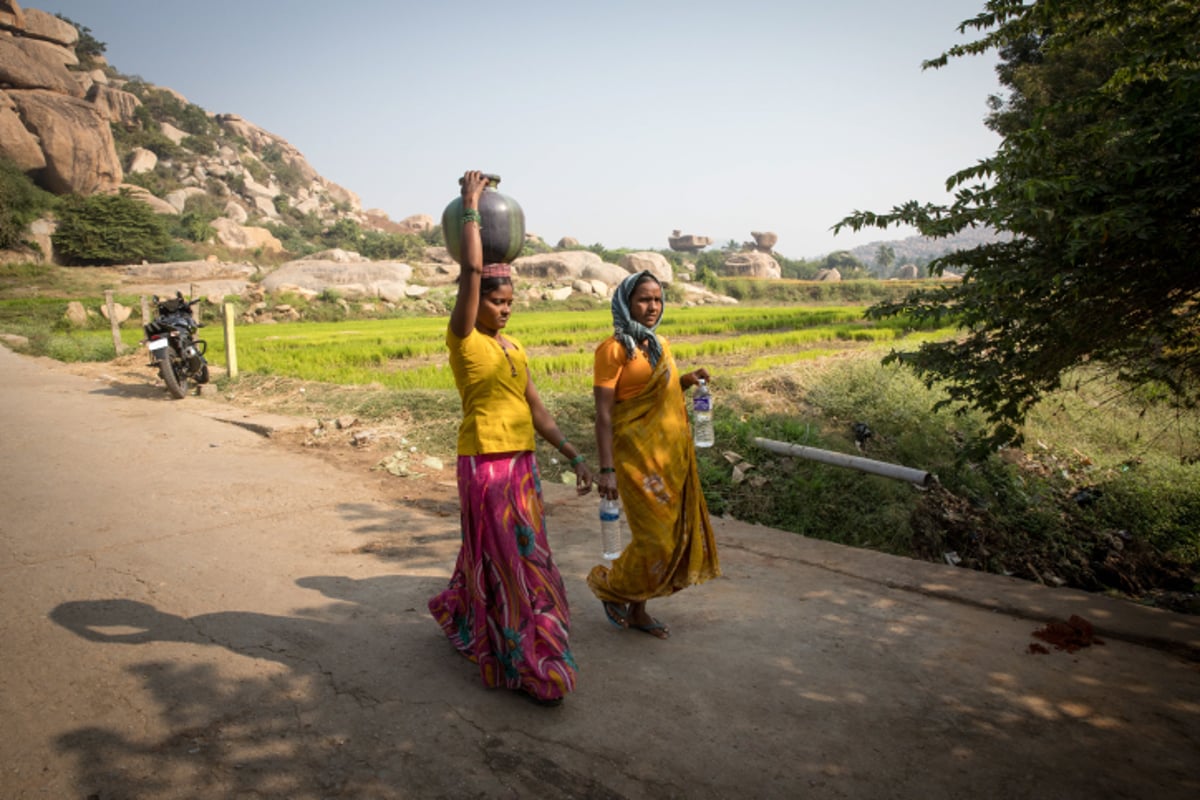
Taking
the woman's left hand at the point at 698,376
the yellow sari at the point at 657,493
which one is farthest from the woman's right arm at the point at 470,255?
the woman's left hand at the point at 698,376

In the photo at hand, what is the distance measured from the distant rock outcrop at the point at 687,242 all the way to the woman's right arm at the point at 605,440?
120571 mm

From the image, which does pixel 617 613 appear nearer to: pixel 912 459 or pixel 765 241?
pixel 912 459

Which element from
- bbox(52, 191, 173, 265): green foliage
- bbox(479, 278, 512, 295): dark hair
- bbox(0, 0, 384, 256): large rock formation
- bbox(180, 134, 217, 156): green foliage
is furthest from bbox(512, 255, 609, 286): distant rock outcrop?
bbox(180, 134, 217, 156): green foliage

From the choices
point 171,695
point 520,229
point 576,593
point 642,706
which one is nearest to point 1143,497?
point 576,593

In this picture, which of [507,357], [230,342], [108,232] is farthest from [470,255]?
[108,232]

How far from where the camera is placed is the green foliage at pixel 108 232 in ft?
123

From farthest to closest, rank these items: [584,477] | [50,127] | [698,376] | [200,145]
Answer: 1. [200,145]
2. [50,127]
3. [698,376]
4. [584,477]

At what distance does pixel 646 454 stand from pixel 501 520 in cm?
82

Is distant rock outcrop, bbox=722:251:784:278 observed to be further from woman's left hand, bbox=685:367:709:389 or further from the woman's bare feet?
the woman's bare feet

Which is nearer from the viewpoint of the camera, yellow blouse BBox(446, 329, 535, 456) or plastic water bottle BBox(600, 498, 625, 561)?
yellow blouse BBox(446, 329, 535, 456)

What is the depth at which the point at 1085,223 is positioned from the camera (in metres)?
3.05

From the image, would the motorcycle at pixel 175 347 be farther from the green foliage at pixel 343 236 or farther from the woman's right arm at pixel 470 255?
the green foliage at pixel 343 236

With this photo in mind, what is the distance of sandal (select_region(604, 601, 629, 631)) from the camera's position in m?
3.52

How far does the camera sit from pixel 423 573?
427cm
